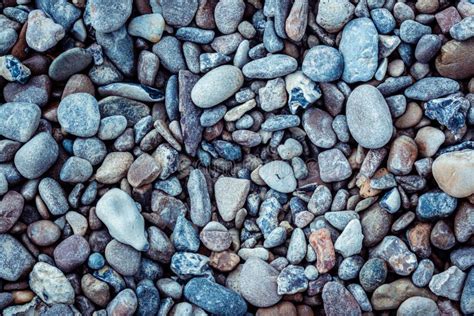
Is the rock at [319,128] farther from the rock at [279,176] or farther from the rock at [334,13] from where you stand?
the rock at [334,13]

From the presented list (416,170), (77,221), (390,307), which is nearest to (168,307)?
(77,221)

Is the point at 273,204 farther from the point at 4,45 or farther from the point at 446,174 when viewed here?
the point at 4,45

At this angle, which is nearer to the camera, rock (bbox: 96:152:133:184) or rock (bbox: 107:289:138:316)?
rock (bbox: 107:289:138:316)

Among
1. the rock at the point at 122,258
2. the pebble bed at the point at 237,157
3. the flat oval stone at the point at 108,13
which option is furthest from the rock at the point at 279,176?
the flat oval stone at the point at 108,13

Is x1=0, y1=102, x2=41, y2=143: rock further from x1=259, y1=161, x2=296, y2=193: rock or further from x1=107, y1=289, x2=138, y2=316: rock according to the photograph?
x1=259, y1=161, x2=296, y2=193: rock

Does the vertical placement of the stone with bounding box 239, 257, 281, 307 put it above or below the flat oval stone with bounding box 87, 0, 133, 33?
below

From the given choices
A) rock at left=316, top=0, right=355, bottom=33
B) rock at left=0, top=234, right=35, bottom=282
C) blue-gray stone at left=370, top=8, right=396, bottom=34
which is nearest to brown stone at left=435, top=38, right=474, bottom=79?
blue-gray stone at left=370, top=8, right=396, bottom=34
